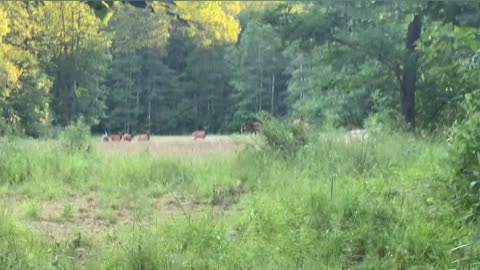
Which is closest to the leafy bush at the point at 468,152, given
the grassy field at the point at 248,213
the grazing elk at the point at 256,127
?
the grassy field at the point at 248,213

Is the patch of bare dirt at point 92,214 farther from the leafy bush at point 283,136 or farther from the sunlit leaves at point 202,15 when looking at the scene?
the leafy bush at point 283,136

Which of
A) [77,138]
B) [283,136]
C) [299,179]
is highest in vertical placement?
[283,136]

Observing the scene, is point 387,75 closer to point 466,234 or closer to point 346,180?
point 346,180

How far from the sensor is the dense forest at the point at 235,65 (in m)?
8.58

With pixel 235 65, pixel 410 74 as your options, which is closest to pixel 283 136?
pixel 410 74

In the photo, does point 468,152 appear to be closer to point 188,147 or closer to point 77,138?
point 77,138

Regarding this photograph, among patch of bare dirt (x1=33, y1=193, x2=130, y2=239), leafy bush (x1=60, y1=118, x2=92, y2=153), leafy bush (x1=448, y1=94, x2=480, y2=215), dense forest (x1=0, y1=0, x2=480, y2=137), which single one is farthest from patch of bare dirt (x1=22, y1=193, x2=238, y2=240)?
leafy bush (x1=60, y1=118, x2=92, y2=153)

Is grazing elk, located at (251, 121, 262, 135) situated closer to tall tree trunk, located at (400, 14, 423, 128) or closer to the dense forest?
the dense forest

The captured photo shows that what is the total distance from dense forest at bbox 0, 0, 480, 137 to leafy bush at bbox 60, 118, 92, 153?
86 cm

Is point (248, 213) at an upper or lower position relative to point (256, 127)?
lower

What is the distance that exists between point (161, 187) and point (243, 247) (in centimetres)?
327

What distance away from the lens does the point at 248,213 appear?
16.3 feet

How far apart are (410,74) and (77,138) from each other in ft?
27.1

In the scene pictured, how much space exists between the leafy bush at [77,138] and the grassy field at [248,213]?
217 centimetres
